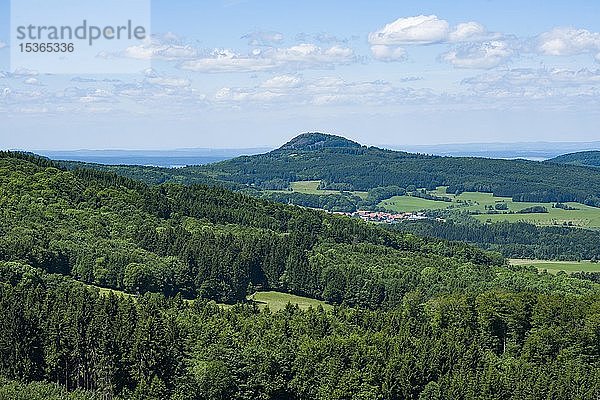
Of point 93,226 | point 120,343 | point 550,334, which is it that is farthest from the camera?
point 93,226

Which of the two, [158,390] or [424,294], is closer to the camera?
[158,390]

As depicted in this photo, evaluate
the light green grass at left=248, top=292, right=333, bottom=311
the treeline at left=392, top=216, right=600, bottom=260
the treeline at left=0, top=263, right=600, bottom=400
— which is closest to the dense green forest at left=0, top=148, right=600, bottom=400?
the treeline at left=0, top=263, right=600, bottom=400

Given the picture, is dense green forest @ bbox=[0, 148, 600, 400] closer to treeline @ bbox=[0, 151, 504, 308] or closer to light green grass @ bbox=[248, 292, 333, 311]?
treeline @ bbox=[0, 151, 504, 308]

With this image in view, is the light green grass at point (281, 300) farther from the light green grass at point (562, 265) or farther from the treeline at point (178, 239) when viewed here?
the light green grass at point (562, 265)

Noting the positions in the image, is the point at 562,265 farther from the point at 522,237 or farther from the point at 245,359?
the point at 245,359

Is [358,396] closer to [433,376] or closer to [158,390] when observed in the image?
[433,376]

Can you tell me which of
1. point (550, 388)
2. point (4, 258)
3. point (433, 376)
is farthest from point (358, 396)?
point (4, 258)

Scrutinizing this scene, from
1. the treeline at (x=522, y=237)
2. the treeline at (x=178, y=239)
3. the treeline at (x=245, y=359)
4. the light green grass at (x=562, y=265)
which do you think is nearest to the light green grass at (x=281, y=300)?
the treeline at (x=178, y=239)

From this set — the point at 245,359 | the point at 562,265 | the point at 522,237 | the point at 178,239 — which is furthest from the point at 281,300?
the point at 522,237
